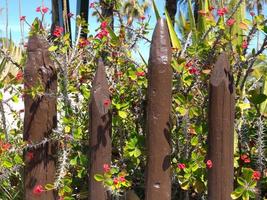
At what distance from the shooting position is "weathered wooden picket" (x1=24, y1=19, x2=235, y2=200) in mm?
2018

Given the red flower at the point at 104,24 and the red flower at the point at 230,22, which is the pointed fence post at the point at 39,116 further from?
the red flower at the point at 230,22

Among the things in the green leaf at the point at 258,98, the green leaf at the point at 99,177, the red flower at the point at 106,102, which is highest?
the green leaf at the point at 258,98

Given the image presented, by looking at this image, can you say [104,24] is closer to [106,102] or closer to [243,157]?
[106,102]

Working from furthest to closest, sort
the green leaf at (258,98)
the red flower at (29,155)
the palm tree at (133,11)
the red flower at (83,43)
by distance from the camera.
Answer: the palm tree at (133,11) < the red flower at (83,43) < the red flower at (29,155) < the green leaf at (258,98)

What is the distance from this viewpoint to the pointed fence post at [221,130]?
2.00m

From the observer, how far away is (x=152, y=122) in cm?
209

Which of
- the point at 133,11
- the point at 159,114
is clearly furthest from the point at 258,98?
the point at 133,11

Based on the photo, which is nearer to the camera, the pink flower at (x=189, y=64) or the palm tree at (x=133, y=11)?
the pink flower at (x=189, y=64)

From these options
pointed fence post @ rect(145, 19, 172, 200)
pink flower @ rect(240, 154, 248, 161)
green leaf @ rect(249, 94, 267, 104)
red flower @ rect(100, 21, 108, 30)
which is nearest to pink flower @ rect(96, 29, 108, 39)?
red flower @ rect(100, 21, 108, 30)

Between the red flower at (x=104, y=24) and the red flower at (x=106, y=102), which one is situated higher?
the red flower at (x=104, y=24)

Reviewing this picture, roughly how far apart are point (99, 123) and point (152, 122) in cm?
26

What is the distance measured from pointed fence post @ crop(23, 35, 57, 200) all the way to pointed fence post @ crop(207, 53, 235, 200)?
79 centimetres

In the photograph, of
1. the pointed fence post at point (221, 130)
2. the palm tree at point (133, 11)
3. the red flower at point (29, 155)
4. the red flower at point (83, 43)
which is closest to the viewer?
the pointed fence post at point (221, 130)

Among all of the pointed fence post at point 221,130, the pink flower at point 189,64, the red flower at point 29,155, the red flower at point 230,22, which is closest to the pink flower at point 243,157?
the pointed fence post at point 221,130
